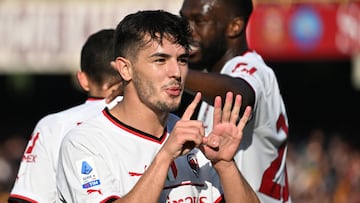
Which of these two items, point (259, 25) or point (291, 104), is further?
point (291, 104)

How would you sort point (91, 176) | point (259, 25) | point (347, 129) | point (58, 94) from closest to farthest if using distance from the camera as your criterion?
1. point (91, 176)
2. point (259, 25)
3. point (347, 129)
4. point (58, 94)

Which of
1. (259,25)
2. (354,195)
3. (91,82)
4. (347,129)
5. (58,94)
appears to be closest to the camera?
(91,82)

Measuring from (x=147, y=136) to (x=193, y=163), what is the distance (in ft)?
1.03

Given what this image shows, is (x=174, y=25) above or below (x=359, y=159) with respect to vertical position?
above


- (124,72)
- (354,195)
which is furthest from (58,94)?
(124,72)

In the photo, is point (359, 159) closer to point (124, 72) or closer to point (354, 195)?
point (354, 195)

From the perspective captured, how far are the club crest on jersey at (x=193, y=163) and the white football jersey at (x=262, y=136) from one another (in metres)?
1.13

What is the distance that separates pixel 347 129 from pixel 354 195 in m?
6.89

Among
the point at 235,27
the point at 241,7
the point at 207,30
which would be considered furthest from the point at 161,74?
the point at 241,7

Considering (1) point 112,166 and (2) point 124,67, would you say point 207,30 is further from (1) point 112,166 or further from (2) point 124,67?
(1) point 112,166

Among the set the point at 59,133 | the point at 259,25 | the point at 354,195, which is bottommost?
the point at 354,195

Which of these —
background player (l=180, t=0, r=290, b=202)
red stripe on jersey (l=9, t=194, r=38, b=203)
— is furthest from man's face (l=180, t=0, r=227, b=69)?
red stripe on jersey (l=9, t=194, r=38, b=203)

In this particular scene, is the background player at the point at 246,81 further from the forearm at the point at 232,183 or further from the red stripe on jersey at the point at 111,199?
the red stripe on jersey at the point at 111,199

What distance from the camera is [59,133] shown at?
6.38 metres
